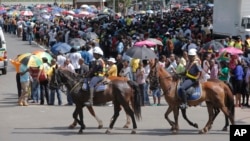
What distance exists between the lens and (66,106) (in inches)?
817

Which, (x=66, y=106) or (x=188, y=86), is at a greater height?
(x=188, y=86)

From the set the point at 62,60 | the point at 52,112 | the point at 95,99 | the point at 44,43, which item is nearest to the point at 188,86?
the point at 95,99

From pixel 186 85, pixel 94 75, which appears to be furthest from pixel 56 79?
pixel 186 85

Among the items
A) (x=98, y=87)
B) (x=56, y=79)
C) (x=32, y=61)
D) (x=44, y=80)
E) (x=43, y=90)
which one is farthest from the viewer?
(x=43, y=90)

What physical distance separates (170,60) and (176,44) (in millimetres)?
9393

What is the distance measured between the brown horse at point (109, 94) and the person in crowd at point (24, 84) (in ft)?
15.3

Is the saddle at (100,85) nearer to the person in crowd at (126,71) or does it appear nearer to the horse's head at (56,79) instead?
the horse's head at (56,79)

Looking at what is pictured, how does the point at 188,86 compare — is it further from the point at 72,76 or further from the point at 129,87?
the point at 72,76

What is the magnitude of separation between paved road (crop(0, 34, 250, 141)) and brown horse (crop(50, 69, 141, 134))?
0.49 meters

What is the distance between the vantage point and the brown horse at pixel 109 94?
15.8 meters

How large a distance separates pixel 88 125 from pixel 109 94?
1.46 m

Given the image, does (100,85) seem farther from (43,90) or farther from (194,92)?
(43,90)

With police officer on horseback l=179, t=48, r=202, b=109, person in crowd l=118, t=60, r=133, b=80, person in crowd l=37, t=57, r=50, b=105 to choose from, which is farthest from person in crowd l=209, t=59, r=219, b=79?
person in crowd l=37, t=57, r=50, b=105

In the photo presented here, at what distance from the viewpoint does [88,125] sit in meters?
16.9
